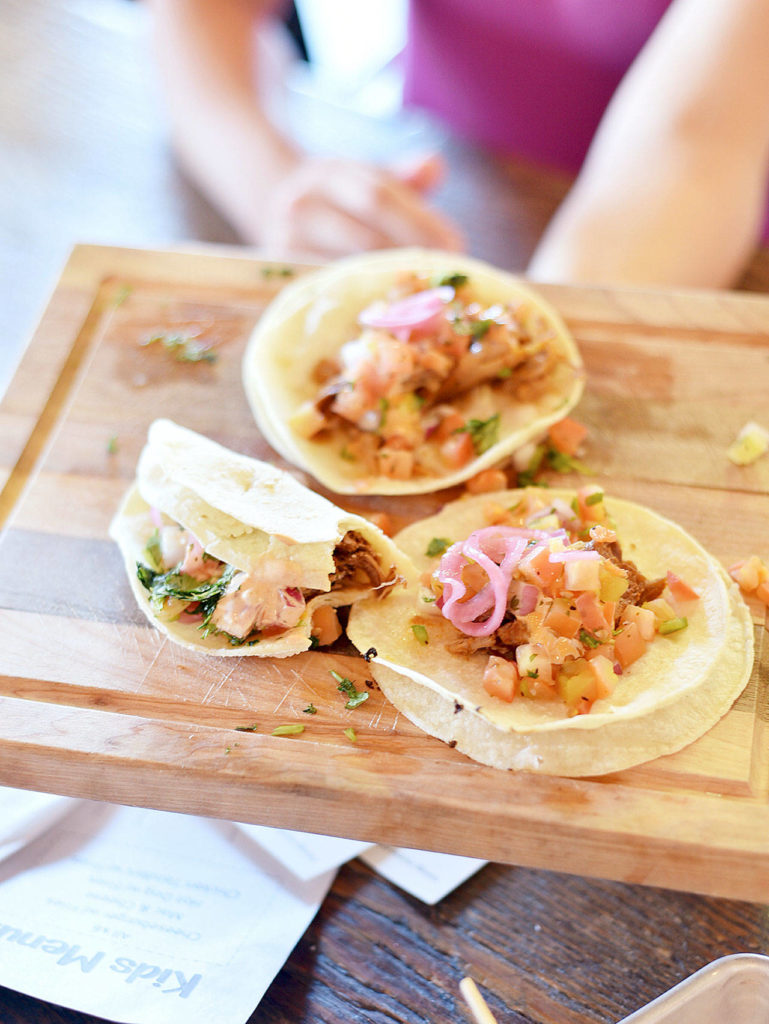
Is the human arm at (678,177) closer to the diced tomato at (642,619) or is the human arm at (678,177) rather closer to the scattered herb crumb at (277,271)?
the scattered herb crumb at (277,271)

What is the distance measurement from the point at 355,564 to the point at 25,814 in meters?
0.88

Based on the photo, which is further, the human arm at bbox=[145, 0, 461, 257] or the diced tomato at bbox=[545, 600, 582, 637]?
the human arm at bbox=[145, 0, 461, 257]

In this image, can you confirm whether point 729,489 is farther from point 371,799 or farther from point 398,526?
point 371,799

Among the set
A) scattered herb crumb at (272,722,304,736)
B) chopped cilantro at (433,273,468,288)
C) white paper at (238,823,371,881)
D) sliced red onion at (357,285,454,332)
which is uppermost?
chopped cilantro at (433,273,468,288)

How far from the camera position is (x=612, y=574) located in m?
1.97

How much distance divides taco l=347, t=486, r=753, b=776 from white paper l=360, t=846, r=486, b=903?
266mm

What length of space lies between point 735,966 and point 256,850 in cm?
97

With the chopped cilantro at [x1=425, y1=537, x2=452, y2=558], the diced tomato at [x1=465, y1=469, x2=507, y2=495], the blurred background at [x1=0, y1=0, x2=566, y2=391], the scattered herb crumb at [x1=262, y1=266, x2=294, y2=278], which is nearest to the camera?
the chopped cilantro at [x1=425, y1=537, x2=452, y2=558]

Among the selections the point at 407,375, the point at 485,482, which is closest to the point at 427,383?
the point at 407,375

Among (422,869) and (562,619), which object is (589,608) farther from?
(422,869)

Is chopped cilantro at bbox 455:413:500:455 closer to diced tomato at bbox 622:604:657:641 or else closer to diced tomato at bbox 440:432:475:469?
diced tomato at bbox 440:432:475:469

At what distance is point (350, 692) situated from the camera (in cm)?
205

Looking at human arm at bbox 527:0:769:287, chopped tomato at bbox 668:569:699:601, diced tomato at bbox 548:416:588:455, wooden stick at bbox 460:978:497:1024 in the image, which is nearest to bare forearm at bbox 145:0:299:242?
human arm at bbox 527:0:769:287

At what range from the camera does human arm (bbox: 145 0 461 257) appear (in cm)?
316
